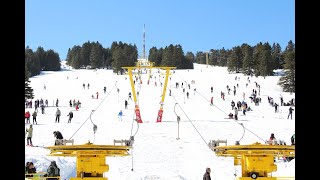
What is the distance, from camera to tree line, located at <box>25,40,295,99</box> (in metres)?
81.8

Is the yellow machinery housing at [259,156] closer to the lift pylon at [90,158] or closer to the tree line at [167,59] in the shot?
the lift pylon at [90,158]

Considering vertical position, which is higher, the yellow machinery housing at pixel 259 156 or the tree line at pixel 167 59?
the tree line at pixel 167 59

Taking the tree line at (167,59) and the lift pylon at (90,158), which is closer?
the lift pylon at (90,158)

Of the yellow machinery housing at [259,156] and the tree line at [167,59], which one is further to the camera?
the tree line at [167,59]

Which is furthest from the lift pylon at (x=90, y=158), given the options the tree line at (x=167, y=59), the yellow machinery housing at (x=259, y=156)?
the tree line at (x=167, y=59)

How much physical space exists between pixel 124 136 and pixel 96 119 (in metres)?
7.84

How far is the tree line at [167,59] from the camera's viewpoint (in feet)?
268

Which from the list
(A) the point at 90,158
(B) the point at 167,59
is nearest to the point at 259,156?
(A) the point at 90,158

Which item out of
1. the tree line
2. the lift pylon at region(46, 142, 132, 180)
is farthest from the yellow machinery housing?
the tree line
